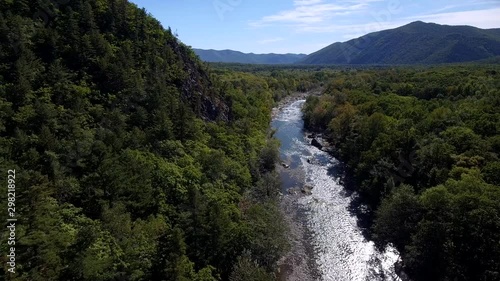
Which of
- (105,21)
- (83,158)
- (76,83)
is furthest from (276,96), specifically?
(83,158)

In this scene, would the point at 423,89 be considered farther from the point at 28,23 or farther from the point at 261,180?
the point at 28,23

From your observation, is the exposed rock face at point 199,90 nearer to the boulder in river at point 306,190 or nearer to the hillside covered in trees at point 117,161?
the hillside covered in trees at point 117,161

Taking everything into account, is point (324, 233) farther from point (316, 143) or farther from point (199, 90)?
point (316, 143)

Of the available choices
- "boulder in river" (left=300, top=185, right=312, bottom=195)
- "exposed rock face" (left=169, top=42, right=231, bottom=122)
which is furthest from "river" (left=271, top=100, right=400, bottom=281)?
"exposed rock face" (left=169, top=42, right=231, bottom=122)

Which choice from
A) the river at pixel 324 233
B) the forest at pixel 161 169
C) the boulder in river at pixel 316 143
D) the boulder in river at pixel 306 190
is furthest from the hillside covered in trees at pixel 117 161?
the boulder in river at pixel 316 143

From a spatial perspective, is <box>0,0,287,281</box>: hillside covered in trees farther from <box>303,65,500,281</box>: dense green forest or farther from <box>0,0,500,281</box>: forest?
<box>303,65,500,281</box>: dense green forest

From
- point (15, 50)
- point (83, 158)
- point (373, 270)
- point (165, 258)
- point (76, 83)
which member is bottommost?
point (373, 270)
